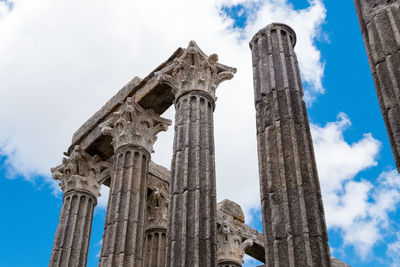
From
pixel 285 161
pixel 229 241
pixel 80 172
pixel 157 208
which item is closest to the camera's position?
pixel 285 161

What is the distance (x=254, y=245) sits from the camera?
25.1 meters

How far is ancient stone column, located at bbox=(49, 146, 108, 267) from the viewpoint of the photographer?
60.5 feet

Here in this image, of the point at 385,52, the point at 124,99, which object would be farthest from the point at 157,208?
the point at 385,52

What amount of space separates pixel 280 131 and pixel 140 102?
982 centimetres

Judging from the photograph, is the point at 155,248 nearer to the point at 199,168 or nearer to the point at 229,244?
the point at 229,244

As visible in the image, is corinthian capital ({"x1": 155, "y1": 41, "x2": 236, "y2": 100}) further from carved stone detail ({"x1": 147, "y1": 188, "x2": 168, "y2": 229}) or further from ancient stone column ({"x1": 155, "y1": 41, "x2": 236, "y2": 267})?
carved stone detail ({"x1": 147, "y1": 188, "x2": 168, "y2": 229})

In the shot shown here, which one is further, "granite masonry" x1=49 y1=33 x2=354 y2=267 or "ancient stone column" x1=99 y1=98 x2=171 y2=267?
"ancient stone column" x1=99 y1=98 x2=171 y2=267

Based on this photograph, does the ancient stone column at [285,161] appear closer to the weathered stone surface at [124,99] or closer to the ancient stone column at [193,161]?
the ancient stone column at [193,161]

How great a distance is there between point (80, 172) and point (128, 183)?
Result: 14.9 feet

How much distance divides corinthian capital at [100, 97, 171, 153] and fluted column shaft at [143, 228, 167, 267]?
15.2ft

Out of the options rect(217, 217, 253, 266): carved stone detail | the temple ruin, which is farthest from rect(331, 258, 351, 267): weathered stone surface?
rect(217, 217, 253, 266): carved stone detail

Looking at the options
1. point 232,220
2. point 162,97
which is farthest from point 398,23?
point 232,220

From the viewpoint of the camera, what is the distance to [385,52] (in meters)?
7.45

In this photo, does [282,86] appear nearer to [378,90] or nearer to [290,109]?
[290,109]
